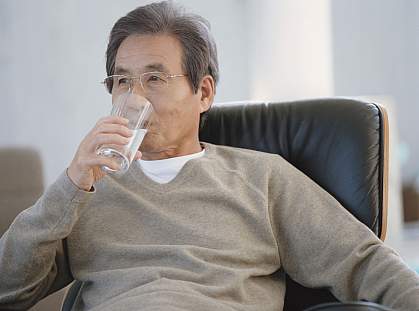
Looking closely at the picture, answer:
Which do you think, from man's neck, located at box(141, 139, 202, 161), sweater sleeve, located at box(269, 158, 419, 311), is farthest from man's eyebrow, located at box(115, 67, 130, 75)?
sweater sleeve, located at box(269, 158, 419, 311)

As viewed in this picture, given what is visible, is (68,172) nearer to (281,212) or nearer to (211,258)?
(211,258)

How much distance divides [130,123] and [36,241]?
11.8 inches

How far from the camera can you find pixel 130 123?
1.26 m

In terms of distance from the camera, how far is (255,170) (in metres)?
1.51

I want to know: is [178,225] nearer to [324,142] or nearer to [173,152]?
[173,152]

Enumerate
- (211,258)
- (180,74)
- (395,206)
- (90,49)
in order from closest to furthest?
(211,258)
(180,74)
(90,49)
(395,206)

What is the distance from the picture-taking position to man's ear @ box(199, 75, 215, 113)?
1591 mm

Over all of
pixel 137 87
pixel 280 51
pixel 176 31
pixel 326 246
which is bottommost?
pixel 326 246

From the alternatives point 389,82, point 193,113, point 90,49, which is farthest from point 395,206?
point 193,113

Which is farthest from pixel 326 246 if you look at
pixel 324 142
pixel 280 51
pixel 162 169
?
pixel 280 51

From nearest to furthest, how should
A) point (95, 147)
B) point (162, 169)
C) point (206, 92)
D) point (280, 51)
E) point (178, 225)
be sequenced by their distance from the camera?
point (95, 147), point (178, 225), point (162, 169), point (206, 92), point (280, 51)

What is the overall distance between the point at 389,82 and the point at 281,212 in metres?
2.74

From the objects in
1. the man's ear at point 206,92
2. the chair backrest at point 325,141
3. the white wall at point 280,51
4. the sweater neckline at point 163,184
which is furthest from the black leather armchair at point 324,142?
the white wall at point 280,51

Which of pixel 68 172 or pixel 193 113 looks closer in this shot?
pixel 68 172
